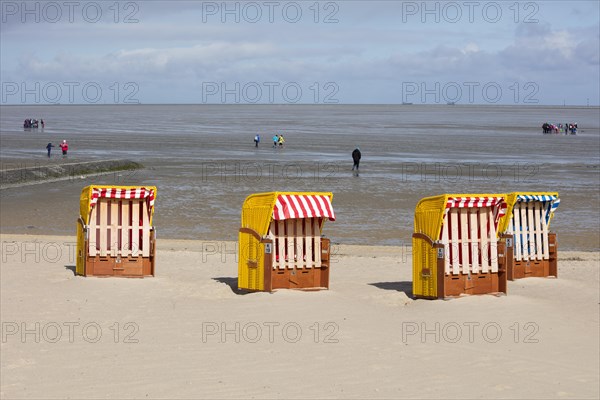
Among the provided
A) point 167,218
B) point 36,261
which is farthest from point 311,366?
point 167,218

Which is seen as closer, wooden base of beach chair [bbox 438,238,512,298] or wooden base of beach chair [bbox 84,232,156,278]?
wooden base of beach chair [bbox 438,238,512,298]

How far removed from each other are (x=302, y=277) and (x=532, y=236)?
16.6ft

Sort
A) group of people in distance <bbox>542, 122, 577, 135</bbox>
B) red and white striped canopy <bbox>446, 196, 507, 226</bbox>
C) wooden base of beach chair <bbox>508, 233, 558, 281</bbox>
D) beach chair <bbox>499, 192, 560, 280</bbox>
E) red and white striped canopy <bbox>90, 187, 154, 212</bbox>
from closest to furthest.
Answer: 1. red and white striped canopy <bbox>446, 196, 507, 226</bbox>
2. red and white striped canopy <bbox>90, 187, 154, 212</bbox>
3. beach chair <bbox>499, 192, 560, 280</bbox>
4. wooden base of beach chair <bbox>508, 233, 558, 281</bbox>
5. group of people in distance <bbox>542, 122, 577, 135</bbox>

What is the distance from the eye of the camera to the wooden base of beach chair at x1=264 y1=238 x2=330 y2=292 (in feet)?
50.7

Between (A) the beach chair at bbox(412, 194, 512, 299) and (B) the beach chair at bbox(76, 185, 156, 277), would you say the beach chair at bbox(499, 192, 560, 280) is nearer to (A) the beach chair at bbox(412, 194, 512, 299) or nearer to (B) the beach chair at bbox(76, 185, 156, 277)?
(A) the beach chair at bbox(412, 194, 512, 299)

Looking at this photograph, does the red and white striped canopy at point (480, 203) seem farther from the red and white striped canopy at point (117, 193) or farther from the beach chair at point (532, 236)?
the red and white striped canopy at point (117, 193)

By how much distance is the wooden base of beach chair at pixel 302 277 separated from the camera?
15.5 meters

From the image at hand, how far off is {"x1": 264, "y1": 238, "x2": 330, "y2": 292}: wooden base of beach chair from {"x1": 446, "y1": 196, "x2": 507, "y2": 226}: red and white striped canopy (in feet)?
7.31

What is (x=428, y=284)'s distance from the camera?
15398mm

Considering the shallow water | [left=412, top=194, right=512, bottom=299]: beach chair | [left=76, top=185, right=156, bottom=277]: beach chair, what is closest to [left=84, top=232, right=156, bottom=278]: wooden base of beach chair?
[left=76, top=185, right=156, bottom=277]: beach chair

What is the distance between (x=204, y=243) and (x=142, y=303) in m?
8.89

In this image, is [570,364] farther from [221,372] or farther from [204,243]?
[204,243]

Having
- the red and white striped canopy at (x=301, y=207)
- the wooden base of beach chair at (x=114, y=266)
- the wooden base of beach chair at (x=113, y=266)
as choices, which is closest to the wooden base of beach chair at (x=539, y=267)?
the red and white striped canopy at (x=301, y=207)

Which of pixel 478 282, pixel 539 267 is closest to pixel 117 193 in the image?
pixel 478 282
